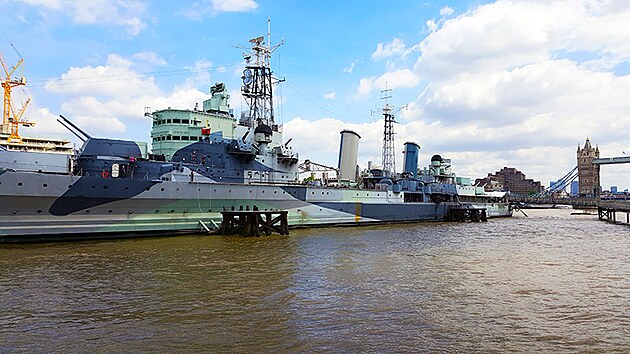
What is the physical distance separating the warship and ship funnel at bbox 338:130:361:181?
0.31ft

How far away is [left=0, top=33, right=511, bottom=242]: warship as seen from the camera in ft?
61.6

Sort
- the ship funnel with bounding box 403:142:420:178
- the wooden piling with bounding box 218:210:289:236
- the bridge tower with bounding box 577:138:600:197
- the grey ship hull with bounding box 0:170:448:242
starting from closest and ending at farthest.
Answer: the grey ship hull with bounding box 0:170:448:242 → the wooden piling with bounding box 218:210:289:236 → the ship funnel with bounding box 403:142:420:178 → the bridge tower with bounding box 577:138:600:197

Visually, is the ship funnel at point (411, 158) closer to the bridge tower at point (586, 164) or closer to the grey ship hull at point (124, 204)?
the grey ship hull at point (124, 204)

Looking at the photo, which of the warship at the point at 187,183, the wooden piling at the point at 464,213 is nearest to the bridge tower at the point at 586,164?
the wooden piling at the point at 464,213

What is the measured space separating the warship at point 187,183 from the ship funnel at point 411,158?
6552 millimetres

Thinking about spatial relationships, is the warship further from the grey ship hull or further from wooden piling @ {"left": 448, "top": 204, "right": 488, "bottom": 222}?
wooden piling @ {"left": 448, "top": 204, "right": 488, "bottom": 222}

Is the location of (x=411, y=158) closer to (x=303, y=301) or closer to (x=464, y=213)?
(x=464, y=213)

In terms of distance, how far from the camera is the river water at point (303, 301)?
23.9 feet

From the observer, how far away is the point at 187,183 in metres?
22.8

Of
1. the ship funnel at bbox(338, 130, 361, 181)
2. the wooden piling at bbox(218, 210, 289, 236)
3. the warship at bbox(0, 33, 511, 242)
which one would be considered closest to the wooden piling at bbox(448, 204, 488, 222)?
the warship at bbox(0, 33, 511, 242)

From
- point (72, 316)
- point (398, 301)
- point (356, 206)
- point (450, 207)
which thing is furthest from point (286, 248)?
point (450, 207)

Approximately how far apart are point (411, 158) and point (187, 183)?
2997 centimetres

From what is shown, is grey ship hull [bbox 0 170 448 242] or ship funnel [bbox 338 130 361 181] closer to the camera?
grey ship hull [bbox 0 170 448 242]

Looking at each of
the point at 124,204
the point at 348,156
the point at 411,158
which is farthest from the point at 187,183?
the point at 411,158
